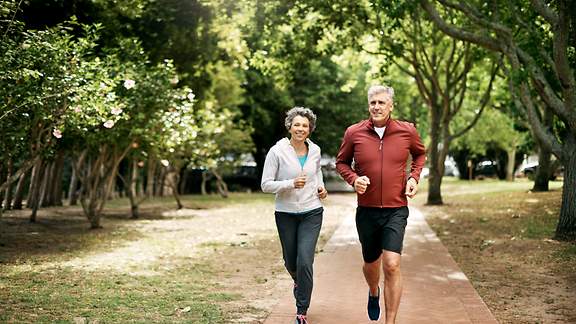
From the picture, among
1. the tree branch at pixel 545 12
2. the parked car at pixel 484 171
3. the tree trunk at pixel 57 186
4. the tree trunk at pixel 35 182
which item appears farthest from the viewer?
the parked car at pixel 484 171

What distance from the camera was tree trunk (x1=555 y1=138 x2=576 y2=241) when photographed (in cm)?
1237

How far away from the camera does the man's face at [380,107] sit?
606 cm

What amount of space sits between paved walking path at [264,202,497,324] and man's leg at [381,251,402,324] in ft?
2.46

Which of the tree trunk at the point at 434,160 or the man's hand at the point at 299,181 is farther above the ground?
the tree trunk at the point at 434,160

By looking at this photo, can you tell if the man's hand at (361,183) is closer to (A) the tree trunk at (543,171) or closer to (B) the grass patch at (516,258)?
(B) the grass patch at (516,258)

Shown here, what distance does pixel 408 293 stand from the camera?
26.8ft

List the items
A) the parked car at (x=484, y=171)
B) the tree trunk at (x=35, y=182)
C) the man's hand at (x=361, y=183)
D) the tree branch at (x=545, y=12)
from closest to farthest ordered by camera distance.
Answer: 1. the man's hand at (x=361, y=183)
2. the tree branch at (x=545, y=12)
3. the tree trunk at (x=35, y=182)
4. the parked car at (x=484, y=171)

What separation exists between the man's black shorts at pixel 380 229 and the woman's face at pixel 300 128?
2.71ft

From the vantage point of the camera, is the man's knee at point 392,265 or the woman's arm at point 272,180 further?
the woman's arm at point 272,180

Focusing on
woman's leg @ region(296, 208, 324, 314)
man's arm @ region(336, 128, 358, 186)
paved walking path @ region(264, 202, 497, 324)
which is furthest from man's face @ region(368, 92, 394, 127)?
paved walking path @ region(264, 202, 497, 324)

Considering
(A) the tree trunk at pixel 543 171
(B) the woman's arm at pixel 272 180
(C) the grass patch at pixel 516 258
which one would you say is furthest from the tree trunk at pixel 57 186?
(B) the woman's arm at pixel 272 180

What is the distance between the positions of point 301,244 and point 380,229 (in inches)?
28.2

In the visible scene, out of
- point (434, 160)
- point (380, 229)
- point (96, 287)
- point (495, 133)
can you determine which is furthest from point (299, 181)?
point (495, 133)

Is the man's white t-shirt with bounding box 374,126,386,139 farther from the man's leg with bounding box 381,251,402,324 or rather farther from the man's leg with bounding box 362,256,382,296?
the man's leg with bounding box 362,256,382,296
